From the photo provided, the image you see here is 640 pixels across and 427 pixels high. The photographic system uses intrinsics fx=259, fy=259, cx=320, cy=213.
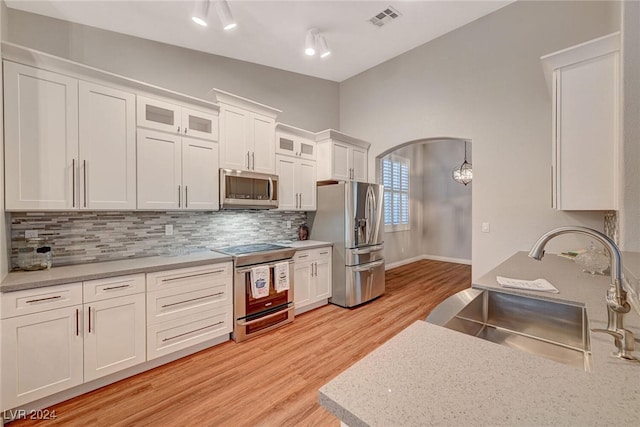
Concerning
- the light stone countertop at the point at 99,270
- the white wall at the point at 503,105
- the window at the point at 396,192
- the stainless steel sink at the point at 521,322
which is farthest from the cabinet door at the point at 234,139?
the window at the point at 396,192

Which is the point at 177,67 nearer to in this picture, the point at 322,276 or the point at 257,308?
the point at 257,308

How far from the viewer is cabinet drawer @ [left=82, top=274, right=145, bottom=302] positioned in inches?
78.1

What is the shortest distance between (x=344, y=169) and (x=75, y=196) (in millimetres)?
3272

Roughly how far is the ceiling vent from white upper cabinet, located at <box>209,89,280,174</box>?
1680 millimetres

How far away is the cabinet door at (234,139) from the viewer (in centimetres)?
301

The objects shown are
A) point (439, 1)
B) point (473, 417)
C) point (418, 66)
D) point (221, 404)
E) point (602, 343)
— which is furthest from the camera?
point (418, 66)

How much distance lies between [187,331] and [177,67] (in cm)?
298

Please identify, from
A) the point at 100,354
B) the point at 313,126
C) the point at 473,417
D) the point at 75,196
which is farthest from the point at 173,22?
the point at 473,417

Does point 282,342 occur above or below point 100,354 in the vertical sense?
below

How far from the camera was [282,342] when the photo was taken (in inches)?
109

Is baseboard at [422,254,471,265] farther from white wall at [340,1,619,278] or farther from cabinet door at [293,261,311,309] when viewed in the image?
cabinet door at [293,261,311,309]

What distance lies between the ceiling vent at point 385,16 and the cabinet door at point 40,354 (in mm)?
4156

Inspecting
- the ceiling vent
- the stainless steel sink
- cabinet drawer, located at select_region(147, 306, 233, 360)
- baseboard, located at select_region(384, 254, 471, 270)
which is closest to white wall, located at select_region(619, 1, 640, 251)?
the stainless steel sink

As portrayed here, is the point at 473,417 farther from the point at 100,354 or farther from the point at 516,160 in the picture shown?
the point at 516,160
